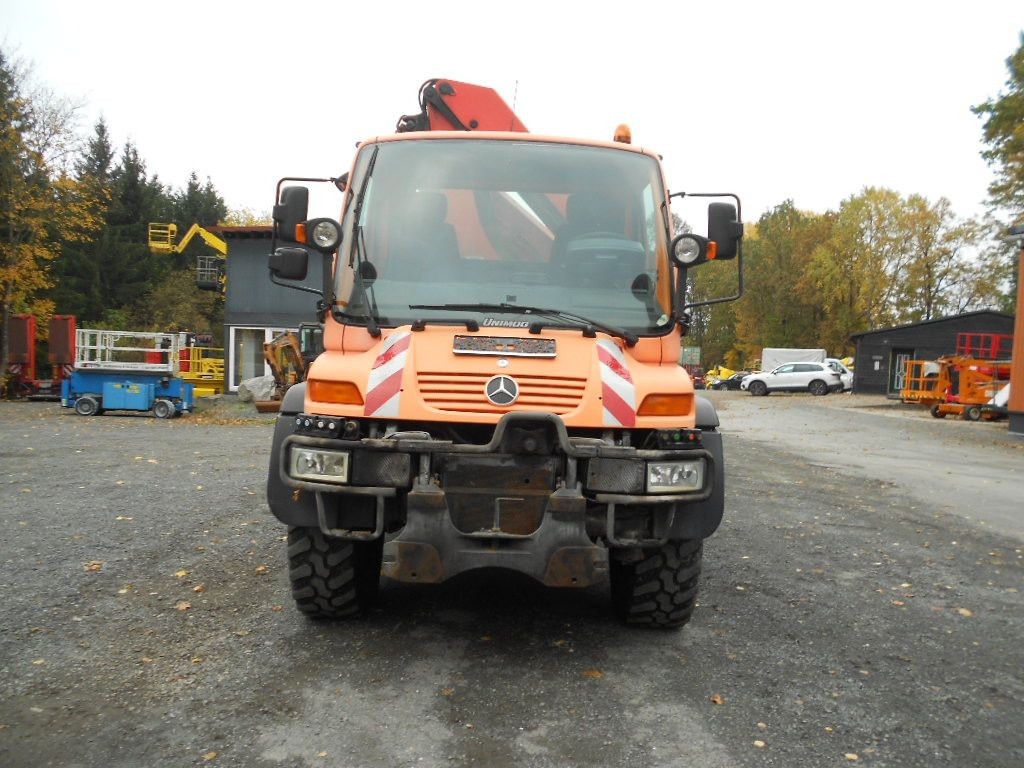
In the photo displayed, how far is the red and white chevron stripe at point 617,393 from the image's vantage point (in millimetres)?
4168

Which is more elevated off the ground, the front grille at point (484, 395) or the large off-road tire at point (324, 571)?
the front grille at point (484, 395)

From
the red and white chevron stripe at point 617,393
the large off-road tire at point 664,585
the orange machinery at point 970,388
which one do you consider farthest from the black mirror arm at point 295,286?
the orange machinery at point 970,388

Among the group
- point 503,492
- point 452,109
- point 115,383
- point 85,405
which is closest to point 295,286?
point 503,492

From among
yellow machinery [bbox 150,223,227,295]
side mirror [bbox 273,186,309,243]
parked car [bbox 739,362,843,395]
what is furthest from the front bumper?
parked car [bbox 739,362,843,395]

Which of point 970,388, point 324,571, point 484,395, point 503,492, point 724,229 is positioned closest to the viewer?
point 503,492

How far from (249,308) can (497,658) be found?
29.7 meters

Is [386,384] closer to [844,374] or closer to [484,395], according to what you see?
[484,395]

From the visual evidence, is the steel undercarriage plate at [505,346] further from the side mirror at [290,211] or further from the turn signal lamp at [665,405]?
the side mirror at [290,211]

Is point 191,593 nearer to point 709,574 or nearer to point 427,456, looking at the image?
point 427,456

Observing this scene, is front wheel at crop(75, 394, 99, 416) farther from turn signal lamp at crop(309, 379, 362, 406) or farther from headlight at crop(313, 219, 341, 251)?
turn signal lamp at crop(309, 379, 362, 406)

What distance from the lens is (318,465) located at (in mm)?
4102

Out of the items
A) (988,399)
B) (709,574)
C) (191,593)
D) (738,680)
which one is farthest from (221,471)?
(988,399)

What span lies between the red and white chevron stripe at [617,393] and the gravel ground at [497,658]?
3.95 feet

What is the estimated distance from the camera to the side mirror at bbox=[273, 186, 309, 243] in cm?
507
